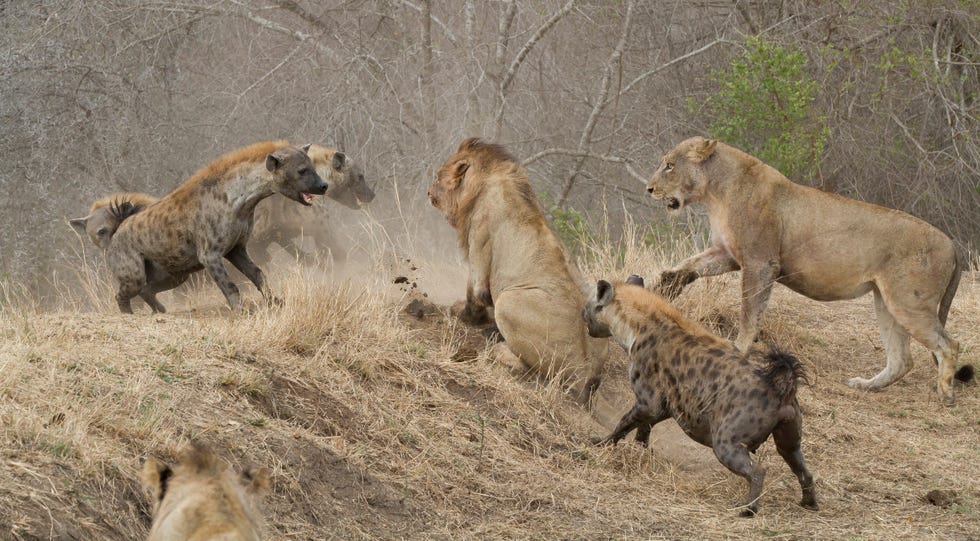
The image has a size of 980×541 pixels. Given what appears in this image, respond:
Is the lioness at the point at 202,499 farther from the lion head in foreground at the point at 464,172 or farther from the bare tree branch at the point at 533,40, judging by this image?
the bare tree branch at the point at 533,40

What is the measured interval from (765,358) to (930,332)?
3826mm

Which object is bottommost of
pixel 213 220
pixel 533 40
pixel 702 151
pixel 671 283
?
pixel 671 283

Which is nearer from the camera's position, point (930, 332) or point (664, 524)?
point (664, 524)

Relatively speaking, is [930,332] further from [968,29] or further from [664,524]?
[968,29]

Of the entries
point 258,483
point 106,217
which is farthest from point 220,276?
point 258,483

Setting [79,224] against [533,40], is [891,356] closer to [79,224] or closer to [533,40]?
[533,40]

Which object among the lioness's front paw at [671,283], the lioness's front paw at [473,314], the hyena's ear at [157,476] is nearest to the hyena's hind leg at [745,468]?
the lioness's front paw at [473,314]

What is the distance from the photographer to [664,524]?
6.78 meters

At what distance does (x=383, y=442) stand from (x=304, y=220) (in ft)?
22.4

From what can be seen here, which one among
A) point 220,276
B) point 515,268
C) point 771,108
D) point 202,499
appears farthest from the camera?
point 771,108

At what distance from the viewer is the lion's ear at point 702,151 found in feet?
34.7

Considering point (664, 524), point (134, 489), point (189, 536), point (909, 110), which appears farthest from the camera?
point (909, 110)

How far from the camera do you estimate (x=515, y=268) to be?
916cm

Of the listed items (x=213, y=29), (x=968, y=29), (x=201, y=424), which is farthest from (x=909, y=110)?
(x=201, y=424)
